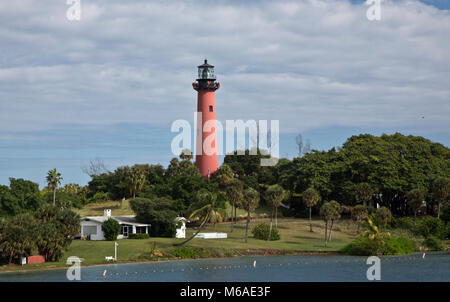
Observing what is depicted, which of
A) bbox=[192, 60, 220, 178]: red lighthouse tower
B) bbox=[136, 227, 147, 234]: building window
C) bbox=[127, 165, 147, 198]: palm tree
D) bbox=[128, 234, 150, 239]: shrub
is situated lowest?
bbox=[128, 234, 150, 239]: shrub

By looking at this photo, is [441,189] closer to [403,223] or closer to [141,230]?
[403,223]

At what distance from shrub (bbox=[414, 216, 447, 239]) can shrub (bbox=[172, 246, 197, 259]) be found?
34.5 meters

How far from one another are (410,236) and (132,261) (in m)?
41.7

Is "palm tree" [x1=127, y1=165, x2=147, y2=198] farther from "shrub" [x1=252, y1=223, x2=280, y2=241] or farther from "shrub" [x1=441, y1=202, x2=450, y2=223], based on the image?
"shrub" [x1=441, y1=202, x2=450, y2=223]

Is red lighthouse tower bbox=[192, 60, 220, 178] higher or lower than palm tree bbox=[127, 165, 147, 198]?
higher

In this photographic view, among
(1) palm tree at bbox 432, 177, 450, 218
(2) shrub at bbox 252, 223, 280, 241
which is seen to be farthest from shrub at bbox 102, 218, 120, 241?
(1) palm tree at bbox 432, 177, 450, 218

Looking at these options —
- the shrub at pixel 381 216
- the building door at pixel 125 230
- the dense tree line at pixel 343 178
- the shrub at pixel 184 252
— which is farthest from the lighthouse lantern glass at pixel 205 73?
the shrub at pixel 184 252

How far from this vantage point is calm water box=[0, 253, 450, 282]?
192 ft

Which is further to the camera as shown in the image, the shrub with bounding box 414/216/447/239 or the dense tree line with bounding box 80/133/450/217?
the dense tree line with bounding box 80/133/450/217

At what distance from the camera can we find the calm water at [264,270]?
58.4 m

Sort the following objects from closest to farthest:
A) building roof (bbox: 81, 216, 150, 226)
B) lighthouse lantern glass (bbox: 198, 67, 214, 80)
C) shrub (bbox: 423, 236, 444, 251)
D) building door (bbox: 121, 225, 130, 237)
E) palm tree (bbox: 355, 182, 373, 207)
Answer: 1. building roof (bbox: 81, 216, 150, 226)
2. building door (bbox: 121, 225, 130, 237)
3. shrub (bbox: 423, 236, 444, 251)
4. palm tree (bbox: 355, 182, 373, 207)
5. lighthouse lantern glass (bbox: 198, 67, 214, 80)

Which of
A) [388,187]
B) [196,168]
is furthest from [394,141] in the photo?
[196,168]
